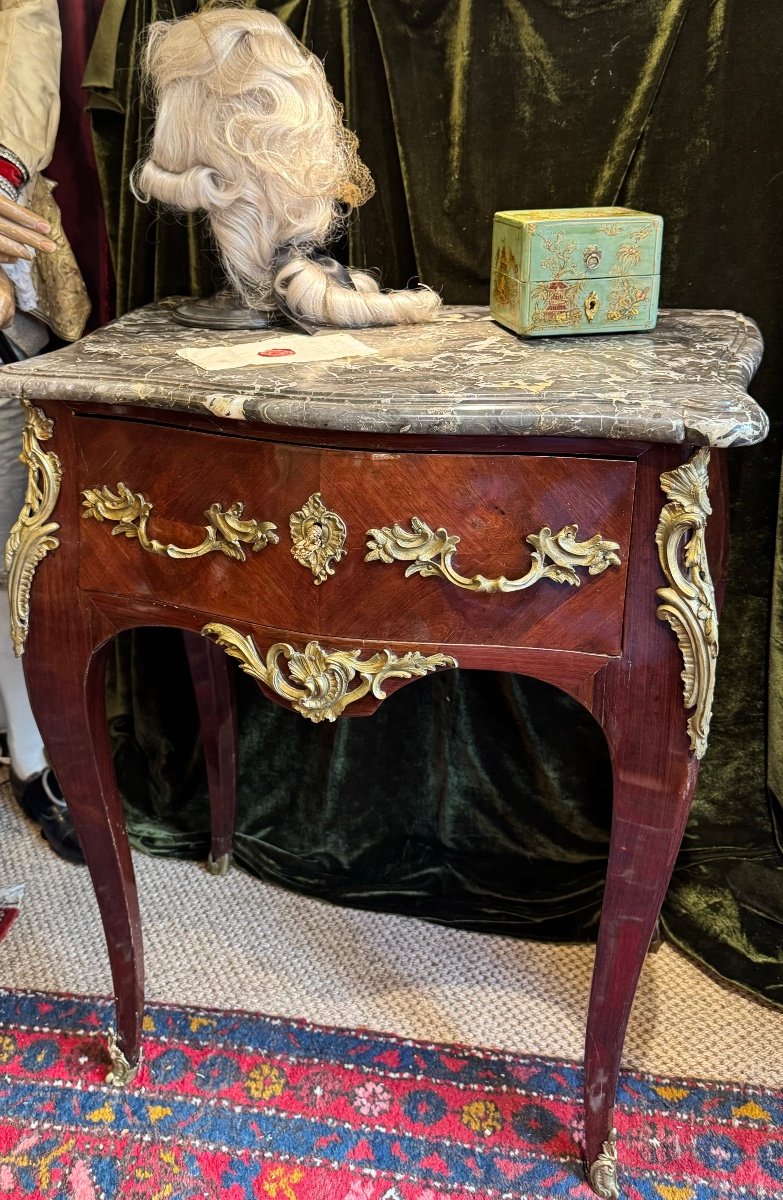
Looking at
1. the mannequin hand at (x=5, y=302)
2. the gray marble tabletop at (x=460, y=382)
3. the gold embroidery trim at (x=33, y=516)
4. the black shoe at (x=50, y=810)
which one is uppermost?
the mannequin hand at (x=5, y=302)

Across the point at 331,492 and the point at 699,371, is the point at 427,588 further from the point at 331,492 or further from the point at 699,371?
the point at 699,371

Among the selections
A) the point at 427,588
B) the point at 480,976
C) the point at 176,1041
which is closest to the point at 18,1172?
the point at 176,1041

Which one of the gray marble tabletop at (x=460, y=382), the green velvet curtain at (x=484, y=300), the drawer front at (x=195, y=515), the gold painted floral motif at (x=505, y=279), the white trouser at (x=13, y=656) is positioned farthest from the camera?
the white trouser at (x=13, y=656)

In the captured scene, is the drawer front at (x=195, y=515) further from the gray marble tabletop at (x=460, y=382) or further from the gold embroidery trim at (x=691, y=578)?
the gold embroidery trim at (x=691, y=578)

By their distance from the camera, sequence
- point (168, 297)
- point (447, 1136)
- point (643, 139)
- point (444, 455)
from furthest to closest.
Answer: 1. point (168, 297)
2. point (643, 139)
3. point (447, 1136)
4. point (444, 455)

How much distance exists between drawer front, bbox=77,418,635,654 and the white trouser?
473mm

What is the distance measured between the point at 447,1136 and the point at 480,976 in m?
0.27

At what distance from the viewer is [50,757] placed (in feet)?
3.76

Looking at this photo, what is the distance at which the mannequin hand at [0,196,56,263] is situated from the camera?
1147mm

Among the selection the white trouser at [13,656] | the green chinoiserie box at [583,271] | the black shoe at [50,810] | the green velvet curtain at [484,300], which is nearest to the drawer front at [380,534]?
the green chinoiserie box at [583,271]

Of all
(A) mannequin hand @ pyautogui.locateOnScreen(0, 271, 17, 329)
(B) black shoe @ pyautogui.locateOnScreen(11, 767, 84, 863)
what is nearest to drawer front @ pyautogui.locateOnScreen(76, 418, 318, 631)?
(A) mannequin hand @ pyautogui.locateOnScreen(0, 271, 17, 329)

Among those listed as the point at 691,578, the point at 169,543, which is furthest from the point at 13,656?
the point at 691,578

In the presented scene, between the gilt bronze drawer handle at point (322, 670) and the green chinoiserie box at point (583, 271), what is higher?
the green chinoiserie box at point (583, 271)

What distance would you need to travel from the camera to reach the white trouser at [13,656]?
1.42m
